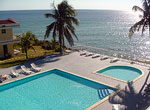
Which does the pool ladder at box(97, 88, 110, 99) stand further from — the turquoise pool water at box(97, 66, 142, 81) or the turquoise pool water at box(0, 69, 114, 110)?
the turquoise pool water at box(97, 66, 142, 81)

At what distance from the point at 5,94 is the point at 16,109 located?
2585 millimetres

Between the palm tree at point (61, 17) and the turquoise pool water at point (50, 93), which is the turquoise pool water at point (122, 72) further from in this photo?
the palm tree at point (61, 17)

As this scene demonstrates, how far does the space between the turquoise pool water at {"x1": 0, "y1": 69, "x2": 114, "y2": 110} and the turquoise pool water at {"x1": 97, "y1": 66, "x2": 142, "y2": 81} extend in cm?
295

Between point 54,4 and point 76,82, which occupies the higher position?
point 54,4

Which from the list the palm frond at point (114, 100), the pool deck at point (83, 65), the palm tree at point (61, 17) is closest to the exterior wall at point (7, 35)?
the palm tree at point (61, 17)

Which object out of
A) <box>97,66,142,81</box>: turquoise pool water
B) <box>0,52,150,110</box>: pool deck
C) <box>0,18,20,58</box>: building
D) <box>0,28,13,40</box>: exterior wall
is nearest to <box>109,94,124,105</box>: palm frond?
<box>0,52,150,110</box>: pool deck

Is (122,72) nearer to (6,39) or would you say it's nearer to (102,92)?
(102,92)

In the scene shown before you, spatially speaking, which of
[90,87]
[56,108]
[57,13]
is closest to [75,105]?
[56,108]

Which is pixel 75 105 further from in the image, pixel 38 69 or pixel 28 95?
pixel 38 69

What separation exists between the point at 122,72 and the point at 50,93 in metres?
7.60

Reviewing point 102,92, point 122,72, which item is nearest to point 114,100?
point 102,92

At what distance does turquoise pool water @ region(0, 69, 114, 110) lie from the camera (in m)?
11.1

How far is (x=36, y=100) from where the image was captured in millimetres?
11766

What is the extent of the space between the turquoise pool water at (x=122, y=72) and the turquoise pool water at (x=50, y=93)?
9.68 ft
